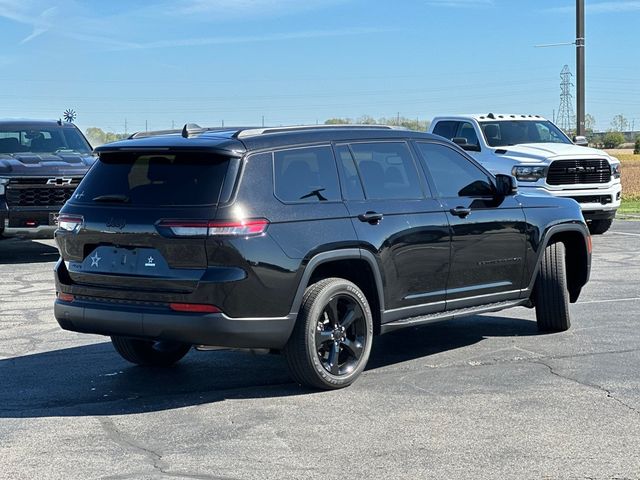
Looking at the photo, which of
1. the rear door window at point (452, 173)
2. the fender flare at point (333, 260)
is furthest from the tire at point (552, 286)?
the fender flare at point (333, 260)

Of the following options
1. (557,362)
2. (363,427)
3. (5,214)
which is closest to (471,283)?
(557,362)

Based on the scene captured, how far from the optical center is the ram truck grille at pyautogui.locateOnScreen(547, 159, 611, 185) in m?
17.9

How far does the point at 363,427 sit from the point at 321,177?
74.3 inches

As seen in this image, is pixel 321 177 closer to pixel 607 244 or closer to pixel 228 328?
pixel 228 328

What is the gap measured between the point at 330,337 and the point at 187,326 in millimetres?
1050

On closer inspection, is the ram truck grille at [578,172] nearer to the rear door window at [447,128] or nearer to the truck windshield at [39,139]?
the rear door window at [447,128]

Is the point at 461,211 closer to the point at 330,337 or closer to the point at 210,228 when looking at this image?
the point at 330,337

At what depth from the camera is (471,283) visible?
27.4 feet

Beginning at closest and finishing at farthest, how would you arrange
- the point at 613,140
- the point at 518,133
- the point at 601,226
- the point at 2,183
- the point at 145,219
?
1. the point at 145,219
2. the point at 2,183
3. the point at 601,226
4. the point at 518,133
5. the point at 613,140

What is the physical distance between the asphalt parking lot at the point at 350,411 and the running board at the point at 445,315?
34cm

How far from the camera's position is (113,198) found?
7.14 m

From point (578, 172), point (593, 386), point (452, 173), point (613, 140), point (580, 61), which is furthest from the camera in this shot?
point (613, 140)

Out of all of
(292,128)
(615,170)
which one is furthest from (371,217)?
(615,170)

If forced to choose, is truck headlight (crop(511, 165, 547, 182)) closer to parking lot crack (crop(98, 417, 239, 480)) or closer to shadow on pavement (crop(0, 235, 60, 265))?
shadow on pavement (crop(0, 235, 60, 265))
